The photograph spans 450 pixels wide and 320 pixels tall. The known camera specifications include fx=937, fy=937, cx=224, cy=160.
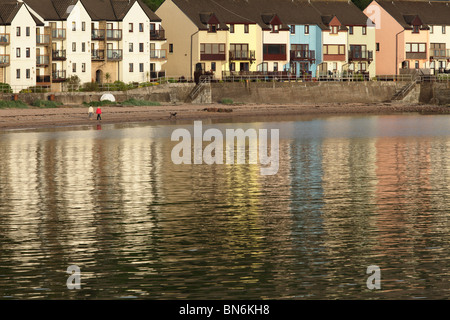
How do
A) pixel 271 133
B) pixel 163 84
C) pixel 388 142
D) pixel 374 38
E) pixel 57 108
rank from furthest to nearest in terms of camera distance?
pixel 374 38 < pixel 163 84 < pixel 57 108 < pixel 271 133 < pixel 388 142

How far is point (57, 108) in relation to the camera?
334 feet

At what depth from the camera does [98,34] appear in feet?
418

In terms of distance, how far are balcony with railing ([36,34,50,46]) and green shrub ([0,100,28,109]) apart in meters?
20.2

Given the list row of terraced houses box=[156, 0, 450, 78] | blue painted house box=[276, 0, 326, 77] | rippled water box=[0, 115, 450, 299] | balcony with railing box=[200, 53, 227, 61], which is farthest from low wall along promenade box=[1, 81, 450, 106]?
rippled water box=[0, 115, 450, 299]

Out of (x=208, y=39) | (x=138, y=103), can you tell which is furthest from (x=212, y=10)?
(x=138, y=103)

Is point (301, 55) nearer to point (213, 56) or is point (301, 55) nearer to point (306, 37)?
point (306, 37)

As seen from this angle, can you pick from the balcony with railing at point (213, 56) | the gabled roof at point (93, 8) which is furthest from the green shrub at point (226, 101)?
the gabled roof at point (93, 8)

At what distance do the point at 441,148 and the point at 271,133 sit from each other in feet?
67.7

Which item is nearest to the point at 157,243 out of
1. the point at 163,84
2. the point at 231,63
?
the point at 163,84

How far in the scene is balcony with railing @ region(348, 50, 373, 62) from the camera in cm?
15175

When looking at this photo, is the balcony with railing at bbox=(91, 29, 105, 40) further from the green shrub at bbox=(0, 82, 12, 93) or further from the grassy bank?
the green shrub at bbox=(0, 82, 12, 93)

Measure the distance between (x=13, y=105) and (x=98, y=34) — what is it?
30.1 meters

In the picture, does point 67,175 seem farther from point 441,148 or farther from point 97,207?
point 441,148

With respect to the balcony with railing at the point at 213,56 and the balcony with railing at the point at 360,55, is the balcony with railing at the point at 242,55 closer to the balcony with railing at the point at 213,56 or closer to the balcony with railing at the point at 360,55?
the balcony with railing at the point at 213,56
